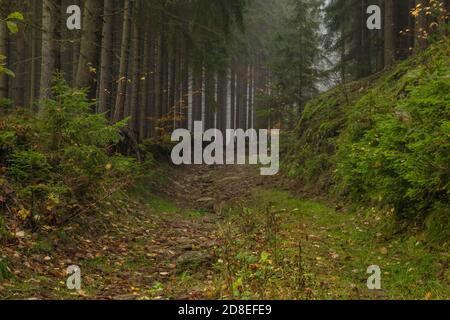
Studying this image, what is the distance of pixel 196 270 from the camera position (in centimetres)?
646

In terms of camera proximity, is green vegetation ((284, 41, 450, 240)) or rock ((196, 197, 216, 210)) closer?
green vegetation ((284, 41, 450, 240))

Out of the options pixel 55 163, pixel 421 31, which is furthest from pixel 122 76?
pixel 421 31

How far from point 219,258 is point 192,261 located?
0.42m

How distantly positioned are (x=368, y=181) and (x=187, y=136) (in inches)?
722

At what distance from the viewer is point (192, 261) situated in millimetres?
6703

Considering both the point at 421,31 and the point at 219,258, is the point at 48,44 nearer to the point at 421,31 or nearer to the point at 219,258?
the point at 219,258

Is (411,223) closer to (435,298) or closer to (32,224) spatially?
(435,298)

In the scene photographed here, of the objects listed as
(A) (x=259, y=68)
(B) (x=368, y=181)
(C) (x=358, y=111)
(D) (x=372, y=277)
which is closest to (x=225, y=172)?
(C) (x=358, y=111)

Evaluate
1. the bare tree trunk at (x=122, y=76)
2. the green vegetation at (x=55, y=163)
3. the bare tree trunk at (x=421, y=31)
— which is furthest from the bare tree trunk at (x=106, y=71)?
the bare tree trunk at (x=421, y=31)

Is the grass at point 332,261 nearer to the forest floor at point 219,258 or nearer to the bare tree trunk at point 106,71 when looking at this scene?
the forest floor at point 219,258

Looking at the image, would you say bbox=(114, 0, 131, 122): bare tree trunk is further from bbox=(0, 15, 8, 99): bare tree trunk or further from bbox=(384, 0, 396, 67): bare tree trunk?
bbox=(384, 0, 396, 67): bare tree trunk

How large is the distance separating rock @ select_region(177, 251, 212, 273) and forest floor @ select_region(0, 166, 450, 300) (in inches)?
0.6

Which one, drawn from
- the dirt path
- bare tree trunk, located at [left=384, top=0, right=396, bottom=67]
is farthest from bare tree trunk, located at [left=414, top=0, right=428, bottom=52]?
the dirt path

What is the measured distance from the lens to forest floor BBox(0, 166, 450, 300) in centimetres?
521
